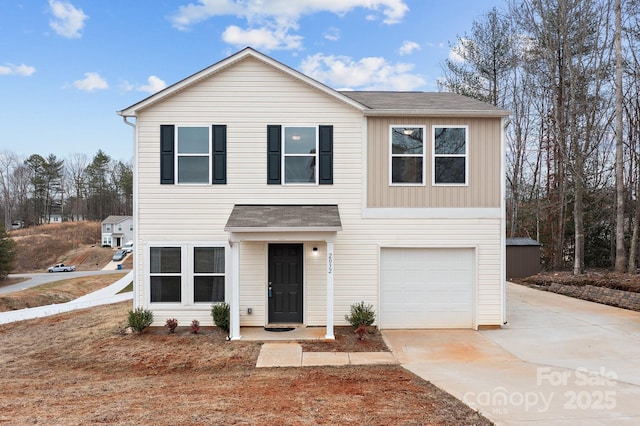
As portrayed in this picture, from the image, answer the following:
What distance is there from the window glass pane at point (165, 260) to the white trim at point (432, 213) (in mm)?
4800

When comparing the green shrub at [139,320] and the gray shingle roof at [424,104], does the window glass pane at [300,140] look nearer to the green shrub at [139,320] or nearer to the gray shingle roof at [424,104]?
the gray shingle roof at [424,104]

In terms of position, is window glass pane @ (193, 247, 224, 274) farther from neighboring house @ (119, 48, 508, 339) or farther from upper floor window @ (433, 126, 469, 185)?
upper floor window @ (433, 126, 469, 185)

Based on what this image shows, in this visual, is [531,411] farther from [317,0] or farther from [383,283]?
[317,0]

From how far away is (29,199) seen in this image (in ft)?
208

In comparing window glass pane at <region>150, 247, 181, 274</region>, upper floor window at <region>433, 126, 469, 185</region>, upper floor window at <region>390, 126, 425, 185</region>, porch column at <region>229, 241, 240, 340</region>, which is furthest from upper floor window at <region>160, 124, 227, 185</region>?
upper floor window at <region>433, 126, 469, 185</region>

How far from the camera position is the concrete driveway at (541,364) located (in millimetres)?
4973

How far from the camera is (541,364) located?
269 inches

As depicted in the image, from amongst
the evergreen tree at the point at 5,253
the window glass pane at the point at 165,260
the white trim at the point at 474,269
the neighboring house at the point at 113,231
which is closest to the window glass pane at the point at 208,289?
the window glass pane at the point at 165,260

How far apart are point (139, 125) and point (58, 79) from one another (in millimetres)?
29875

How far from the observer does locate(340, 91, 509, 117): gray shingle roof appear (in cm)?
934

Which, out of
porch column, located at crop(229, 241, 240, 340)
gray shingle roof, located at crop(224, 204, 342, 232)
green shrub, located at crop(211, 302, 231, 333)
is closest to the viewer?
gray shingle roof, located at crop(224, 204, 342, 232)

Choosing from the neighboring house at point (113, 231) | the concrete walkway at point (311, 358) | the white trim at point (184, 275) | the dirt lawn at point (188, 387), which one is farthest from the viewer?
the neighboring house at point (113, 231)

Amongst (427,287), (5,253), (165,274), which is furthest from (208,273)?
(5,253)

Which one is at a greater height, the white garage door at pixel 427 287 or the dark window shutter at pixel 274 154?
the dark window shutter at pixel 274 154
